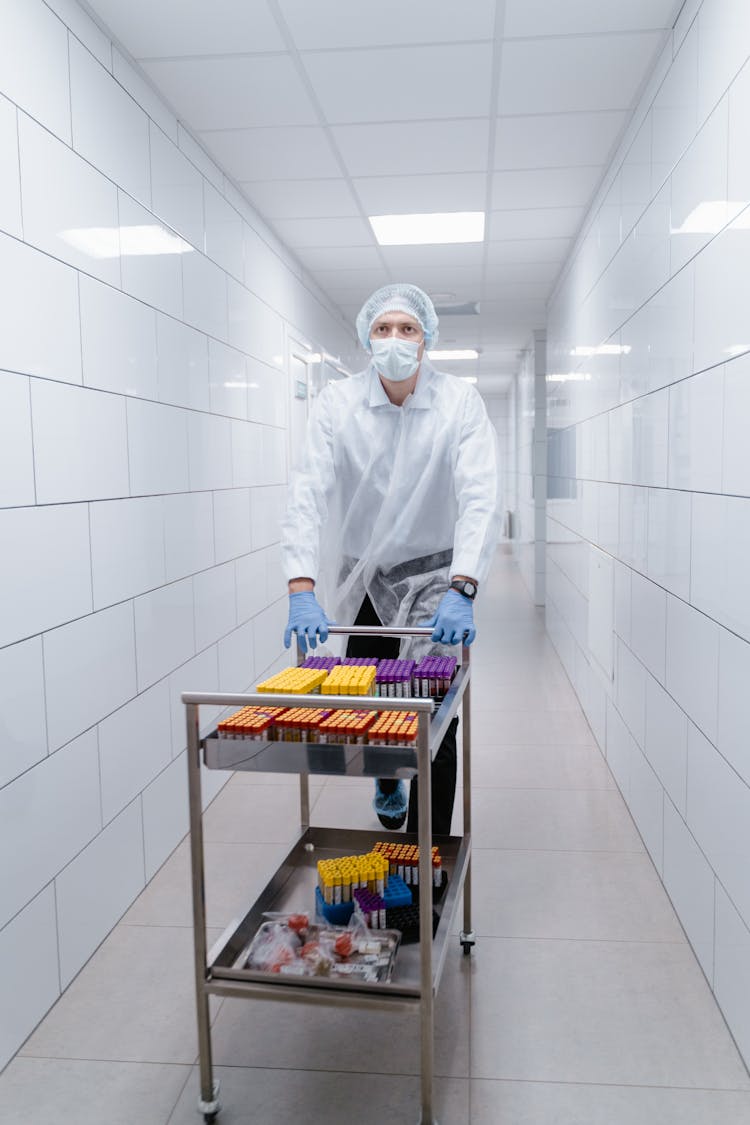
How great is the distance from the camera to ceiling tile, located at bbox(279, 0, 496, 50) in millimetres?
2154

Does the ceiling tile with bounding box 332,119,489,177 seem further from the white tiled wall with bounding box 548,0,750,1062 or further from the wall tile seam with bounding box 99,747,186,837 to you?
the wall tile seam with bounding box 99,747,186,837

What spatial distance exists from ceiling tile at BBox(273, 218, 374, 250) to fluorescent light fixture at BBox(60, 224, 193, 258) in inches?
53.6

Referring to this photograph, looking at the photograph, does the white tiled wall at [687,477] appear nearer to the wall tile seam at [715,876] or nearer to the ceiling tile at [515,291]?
the wall tile seam at [715,876]

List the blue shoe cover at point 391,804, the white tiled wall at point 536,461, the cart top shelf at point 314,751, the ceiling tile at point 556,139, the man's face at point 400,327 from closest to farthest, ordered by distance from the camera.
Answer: the cart top shelf at point 314,751, the man's face at point 400,327, the blue shoe cover at point 391,804, the ceiling tile at point 556,139, the white tiled wall at point 536,461

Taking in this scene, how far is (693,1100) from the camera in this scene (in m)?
1.55

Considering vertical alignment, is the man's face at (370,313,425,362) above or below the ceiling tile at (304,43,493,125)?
below

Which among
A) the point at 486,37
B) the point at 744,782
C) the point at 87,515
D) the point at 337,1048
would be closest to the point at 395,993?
the point at 337,1048

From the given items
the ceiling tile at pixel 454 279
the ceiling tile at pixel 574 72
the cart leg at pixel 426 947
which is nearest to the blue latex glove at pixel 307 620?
the cart leg at pixel 426 947

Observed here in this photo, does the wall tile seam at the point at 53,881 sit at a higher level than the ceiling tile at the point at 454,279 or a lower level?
lower

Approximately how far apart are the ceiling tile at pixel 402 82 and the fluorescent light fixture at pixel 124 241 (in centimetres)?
63

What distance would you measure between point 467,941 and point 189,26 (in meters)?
2.35

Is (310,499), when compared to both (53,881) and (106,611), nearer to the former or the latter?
(106,611)

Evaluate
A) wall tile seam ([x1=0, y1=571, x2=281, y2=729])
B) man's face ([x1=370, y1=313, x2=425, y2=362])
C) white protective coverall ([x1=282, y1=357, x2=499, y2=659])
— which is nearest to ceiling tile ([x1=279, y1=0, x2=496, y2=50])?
man's face ([x1=370, y1=313, x2=425, y2=362])

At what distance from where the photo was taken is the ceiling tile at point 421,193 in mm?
3471
